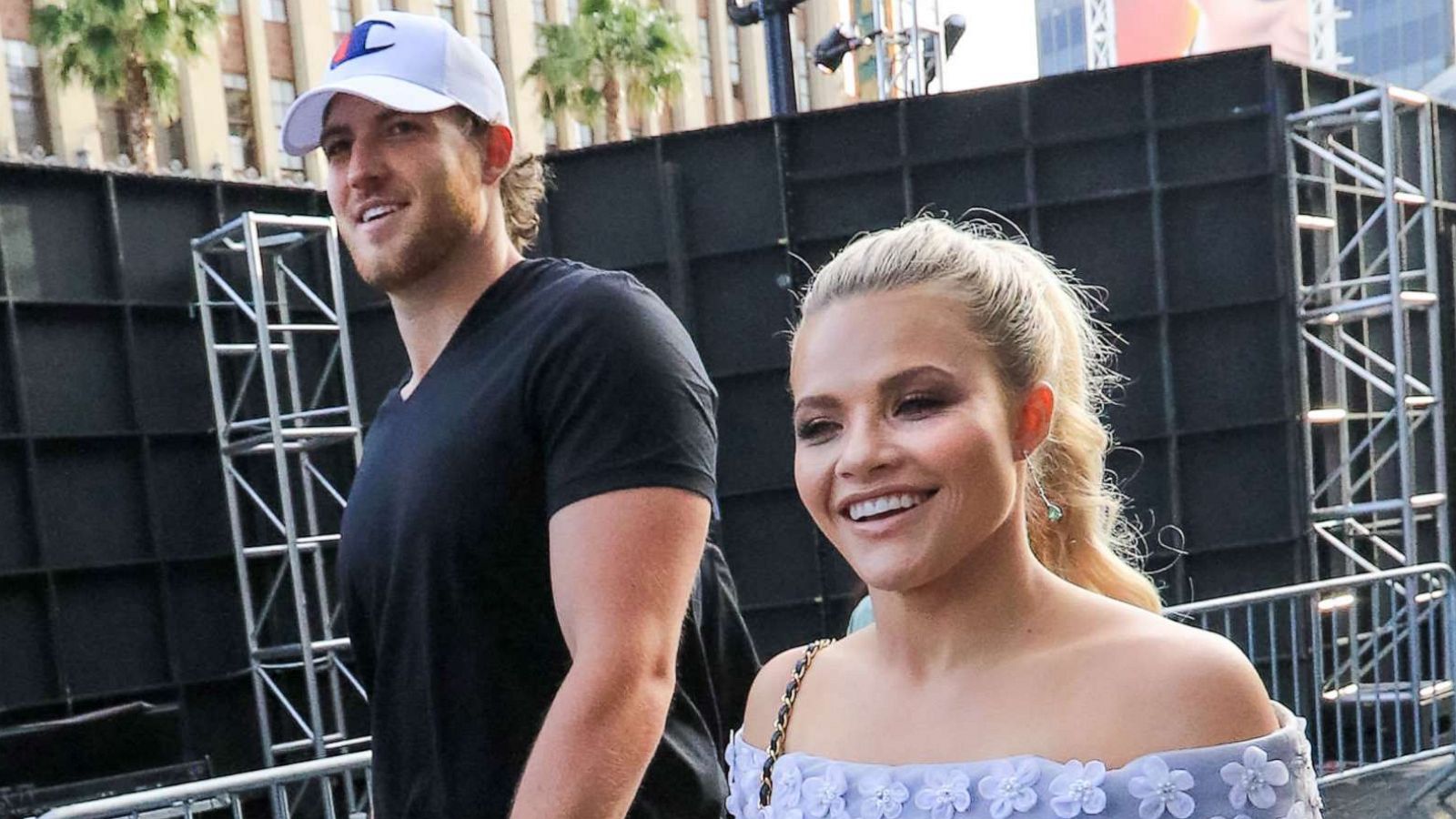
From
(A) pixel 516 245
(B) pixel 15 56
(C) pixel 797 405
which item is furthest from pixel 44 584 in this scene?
(B) pixel 15 56

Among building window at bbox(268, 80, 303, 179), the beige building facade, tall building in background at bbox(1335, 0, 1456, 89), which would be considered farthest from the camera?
tall building in background at bbox(1335, 0, 1456, 89)

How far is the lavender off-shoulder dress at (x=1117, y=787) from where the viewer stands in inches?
52.2

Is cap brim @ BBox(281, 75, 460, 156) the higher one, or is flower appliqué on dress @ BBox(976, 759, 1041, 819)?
cap brim @ BBox(281, 75, 460, 156)

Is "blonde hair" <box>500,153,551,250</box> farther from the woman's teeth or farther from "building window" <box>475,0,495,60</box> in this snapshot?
"building window" <box>475,0,495,60</box>

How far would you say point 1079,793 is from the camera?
133 cm

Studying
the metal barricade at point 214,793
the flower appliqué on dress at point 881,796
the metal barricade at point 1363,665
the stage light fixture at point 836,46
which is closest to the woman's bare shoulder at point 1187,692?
the flower appliqué on dress at point 881,796

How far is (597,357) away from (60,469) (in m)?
8.94

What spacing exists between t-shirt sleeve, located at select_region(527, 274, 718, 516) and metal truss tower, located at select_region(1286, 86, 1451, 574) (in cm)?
818

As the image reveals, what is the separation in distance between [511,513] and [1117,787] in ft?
3.14

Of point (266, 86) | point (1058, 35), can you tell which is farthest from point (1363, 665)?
point (1058, 35)

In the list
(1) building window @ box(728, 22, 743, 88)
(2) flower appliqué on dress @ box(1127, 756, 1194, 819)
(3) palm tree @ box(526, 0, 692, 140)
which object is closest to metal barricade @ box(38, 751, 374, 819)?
(2) flower appliqué on dress @ box(1127, 756, 1194, 819)

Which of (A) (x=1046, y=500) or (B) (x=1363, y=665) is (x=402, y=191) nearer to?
(A) (x=1046, y=500)

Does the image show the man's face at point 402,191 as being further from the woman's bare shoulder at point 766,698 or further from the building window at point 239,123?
the building window at point 239,123

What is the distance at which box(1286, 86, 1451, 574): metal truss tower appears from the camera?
9.16 metres
